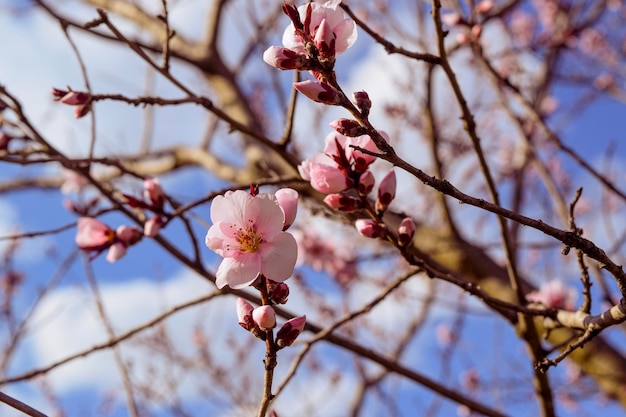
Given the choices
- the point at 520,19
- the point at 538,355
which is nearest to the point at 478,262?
the point at 538,355

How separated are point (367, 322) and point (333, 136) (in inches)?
217

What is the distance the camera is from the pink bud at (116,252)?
1.45 meters

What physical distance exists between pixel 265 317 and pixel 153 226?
2.21 ft

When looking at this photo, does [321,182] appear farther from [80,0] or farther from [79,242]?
[80,0]

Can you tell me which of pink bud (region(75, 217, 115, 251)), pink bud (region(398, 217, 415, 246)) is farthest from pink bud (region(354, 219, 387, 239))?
pink bud (region(75, 217, 115, 251))

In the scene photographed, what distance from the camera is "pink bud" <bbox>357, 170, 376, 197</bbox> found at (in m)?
1.12

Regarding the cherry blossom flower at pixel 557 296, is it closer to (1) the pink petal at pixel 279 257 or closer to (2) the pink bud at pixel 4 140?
(1) the pink petal at pixel 279 257

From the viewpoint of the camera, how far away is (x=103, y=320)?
1943 mm

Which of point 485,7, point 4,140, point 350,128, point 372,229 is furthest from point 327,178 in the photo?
point 485,7

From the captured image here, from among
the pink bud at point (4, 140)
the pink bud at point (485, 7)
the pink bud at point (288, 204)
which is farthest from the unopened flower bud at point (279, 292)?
the pink bud at point (485, 7)

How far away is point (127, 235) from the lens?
4.85 feet

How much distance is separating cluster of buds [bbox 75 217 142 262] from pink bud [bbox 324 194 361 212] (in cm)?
62

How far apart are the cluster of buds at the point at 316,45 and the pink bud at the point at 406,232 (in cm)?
37

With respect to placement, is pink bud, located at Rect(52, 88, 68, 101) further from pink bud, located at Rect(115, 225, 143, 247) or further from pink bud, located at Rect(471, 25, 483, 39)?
pink bud, located at Rect(471, 25, 483, 39)
